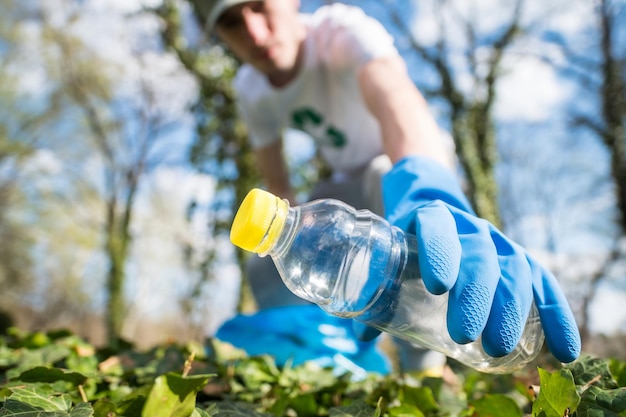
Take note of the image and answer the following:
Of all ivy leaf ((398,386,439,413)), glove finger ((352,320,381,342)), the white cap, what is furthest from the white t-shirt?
ivy leaf ((398,386,439,413))

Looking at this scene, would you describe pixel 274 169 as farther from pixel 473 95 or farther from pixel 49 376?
pixel 473 95

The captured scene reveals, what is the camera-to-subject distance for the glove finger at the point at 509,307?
779 millimetres

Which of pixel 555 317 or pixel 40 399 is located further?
pixel 555 317

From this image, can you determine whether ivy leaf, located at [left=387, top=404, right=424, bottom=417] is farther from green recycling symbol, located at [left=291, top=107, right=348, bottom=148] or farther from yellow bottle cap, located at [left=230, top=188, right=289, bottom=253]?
green recycling symbol, located at [left=291, top=107, right=348, bottom=148]

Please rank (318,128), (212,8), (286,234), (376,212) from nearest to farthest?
(286,234)
(376,212)
(212,8)
(318,128)

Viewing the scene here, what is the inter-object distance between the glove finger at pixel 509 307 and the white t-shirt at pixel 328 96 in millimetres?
1104

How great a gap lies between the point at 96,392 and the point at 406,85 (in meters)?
1.19

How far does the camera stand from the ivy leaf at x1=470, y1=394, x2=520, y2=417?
0.73 m

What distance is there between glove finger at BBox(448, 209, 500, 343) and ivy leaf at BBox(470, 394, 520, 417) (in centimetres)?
10

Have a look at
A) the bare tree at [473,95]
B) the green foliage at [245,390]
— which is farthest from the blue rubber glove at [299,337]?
the bare tree at [473,95]

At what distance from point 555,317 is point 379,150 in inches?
60.6

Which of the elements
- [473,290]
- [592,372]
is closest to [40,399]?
[473,290]

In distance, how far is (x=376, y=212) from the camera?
201cm

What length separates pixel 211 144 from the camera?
24.0ft
